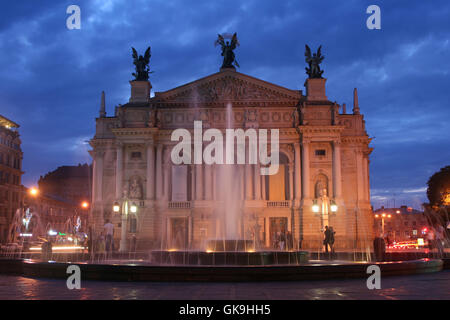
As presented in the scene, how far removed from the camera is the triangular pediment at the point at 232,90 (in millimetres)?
55500

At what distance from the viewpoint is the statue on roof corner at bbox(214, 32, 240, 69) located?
189 feet

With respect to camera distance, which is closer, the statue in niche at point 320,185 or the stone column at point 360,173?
the statue in niche at point 320,185

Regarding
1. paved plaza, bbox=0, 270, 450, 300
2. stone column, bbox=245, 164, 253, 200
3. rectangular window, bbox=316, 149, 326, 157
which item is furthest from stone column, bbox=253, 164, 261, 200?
paved plaza, bbox=0, 270, 450, 300

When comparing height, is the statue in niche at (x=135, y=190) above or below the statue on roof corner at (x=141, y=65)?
below

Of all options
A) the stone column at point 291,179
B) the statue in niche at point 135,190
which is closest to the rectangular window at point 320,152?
the stone column at point 291,179

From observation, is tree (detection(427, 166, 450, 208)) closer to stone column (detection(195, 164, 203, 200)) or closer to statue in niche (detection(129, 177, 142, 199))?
stone column (detection(195, 164, 203, 200))

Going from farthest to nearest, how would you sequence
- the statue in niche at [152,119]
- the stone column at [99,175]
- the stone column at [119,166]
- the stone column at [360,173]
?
1. the stone column at [99,175]
2. the stone column at [360,173]
3. the stone column at [119,166]
4. the statue in niche at [152,119]

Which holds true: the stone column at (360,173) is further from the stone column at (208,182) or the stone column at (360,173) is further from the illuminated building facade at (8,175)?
the illuminated building facade at (8,175)

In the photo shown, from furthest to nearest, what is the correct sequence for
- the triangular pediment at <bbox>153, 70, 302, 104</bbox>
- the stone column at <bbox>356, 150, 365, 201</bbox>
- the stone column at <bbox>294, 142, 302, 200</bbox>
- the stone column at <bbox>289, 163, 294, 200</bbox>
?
the triangular pediment at <bbox>153, 70, 302, 104</bbox>, the stone column at <bbox>356, 150, 365, 201</bbox>, the stone column at <bbox>289, 163, 294, 200</bbox>, the stone column at <bbox>294, 142, 302, 200</bbox>

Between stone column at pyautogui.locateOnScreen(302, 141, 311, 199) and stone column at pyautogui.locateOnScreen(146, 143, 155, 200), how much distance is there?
54.1 feet

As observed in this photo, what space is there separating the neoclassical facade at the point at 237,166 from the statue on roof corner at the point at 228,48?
2288 millimetres
